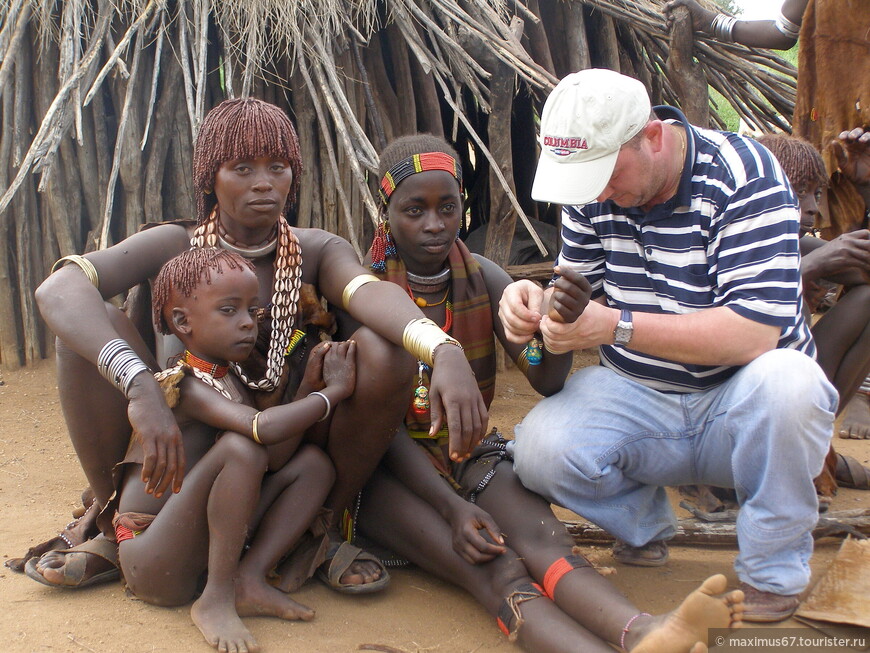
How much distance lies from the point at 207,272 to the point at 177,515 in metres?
0.69

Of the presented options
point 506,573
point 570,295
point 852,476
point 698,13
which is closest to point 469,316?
point 570,295

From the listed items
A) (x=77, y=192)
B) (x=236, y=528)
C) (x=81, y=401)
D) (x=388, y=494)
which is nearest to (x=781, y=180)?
(x=388, y=494)

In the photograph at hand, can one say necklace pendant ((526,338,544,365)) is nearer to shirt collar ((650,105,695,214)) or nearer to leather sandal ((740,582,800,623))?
shirt collar ((650,105,695,214))

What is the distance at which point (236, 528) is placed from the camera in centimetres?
221

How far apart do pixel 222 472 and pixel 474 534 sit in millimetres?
728

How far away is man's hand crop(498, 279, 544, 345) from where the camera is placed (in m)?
2.38

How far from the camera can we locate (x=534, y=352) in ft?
8.43

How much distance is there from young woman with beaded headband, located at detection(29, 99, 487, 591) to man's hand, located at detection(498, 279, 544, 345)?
200 millimetres

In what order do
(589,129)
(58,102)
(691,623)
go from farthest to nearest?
1. (58,102)
2. (589,129)
3. (691,623)

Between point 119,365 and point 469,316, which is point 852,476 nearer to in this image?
point 469,316

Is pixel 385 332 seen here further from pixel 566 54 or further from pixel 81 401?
pixel 566 54

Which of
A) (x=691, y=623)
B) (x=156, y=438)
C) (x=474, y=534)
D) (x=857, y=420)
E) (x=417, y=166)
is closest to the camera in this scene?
(x=691, y=623)

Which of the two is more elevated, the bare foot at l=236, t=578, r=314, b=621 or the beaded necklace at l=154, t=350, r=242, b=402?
the beaded necklace at l=154, t=350, r=242, b=402

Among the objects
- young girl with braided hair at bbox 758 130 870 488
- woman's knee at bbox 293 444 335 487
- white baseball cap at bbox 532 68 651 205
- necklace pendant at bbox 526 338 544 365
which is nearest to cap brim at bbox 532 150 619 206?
white baseball cap at bbox 532 68 651 205
